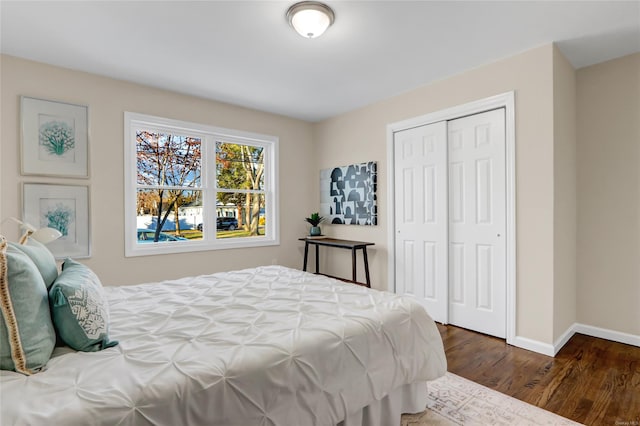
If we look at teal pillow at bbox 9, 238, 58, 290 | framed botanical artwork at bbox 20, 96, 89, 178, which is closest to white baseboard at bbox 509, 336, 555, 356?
teal pillow at bbox 9, 238, 58, 290

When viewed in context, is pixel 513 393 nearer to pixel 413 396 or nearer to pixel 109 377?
pixel 413 396

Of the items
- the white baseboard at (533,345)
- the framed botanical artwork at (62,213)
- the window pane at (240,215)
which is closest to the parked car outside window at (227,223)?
the window pane at (240,215)

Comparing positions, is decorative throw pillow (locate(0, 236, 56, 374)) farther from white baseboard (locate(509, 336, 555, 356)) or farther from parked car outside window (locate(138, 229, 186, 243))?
white baseboard (locate(509, 336, 555, 356))

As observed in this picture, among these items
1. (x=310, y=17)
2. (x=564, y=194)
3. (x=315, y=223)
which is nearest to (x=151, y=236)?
(x=315, y=223)

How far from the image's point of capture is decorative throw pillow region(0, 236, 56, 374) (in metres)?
1.04

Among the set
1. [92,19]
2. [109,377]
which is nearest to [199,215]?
[92,19]

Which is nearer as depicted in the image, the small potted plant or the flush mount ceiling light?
the flush mount ceiling light

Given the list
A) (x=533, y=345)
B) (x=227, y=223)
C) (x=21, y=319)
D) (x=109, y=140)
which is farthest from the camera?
(x=227, y=223)

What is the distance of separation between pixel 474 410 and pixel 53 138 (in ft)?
13.2

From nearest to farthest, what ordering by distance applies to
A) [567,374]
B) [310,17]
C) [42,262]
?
1. [42,262]
2. [310,17]
3. [567,374]

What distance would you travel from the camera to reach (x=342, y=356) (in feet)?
4.64

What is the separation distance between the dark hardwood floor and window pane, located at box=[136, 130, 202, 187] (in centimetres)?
341

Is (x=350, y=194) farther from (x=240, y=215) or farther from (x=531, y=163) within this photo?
(x=531, y=163)

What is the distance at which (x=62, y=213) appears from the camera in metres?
3.00
